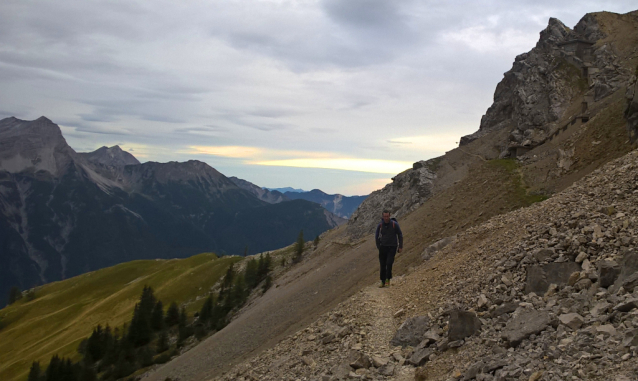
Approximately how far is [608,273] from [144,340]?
7174cm

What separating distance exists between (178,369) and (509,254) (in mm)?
26526

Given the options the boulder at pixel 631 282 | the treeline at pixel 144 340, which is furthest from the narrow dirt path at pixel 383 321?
the treeline at pixel 144 340

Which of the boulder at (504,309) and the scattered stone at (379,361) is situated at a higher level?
the boulder at (504,309)

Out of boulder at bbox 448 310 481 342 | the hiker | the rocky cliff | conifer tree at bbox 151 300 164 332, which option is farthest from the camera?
conifer tree at bbox 151 300 164 332

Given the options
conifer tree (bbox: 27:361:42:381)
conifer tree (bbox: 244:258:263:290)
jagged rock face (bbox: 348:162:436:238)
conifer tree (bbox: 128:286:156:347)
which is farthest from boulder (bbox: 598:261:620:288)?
conifer tree (bbox: 27:361:42:381)

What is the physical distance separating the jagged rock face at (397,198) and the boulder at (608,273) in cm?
4015

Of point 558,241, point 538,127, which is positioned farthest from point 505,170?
point 558,241

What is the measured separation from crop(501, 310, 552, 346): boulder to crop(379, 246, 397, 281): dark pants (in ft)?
31.3

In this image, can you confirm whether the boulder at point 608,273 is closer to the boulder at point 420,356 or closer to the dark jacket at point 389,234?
the boulder at point 420,356

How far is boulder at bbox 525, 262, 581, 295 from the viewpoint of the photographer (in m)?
11.5

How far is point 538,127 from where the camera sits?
53188mm

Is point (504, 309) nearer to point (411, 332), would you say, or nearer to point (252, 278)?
point (411, 332)

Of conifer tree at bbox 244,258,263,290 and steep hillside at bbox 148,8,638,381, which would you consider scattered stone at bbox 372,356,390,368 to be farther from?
conifer tree at bbox 244,258,263,290

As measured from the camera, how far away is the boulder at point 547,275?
1151 cm
